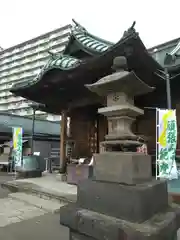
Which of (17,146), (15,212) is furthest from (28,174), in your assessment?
(15,212)

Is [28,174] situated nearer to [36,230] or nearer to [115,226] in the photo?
[36,230]

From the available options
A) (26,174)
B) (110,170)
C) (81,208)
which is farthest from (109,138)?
(26,174)

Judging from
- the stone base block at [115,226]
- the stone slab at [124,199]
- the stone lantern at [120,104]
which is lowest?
the stone base block at [115,226]

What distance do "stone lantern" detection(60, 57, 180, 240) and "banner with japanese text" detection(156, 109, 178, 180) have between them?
2.29 metres

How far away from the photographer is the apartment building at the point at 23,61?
5842 centimetres

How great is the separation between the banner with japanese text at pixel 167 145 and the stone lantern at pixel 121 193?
2.29m

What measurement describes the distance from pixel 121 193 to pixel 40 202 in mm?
4312

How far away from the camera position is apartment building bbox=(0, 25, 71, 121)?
58422 millimetres

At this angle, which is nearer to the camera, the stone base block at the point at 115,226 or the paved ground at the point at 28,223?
the stone base block at the point at 115,226

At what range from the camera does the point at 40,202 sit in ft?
21.1

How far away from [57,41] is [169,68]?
58460 millimetres

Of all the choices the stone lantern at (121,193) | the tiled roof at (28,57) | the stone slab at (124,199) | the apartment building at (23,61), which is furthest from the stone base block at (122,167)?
the tiled roof at (28,57)

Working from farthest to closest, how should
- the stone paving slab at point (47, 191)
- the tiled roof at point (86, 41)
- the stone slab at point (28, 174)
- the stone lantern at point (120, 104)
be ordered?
the stone slab at point (28, 174), the tiled roof at point (86, 41), the stone paving slab at point (47, 191), the stone lantern at point (120, 104)

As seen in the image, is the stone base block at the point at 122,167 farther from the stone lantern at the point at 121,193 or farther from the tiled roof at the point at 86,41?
the tiled roof at the point at 86,41
